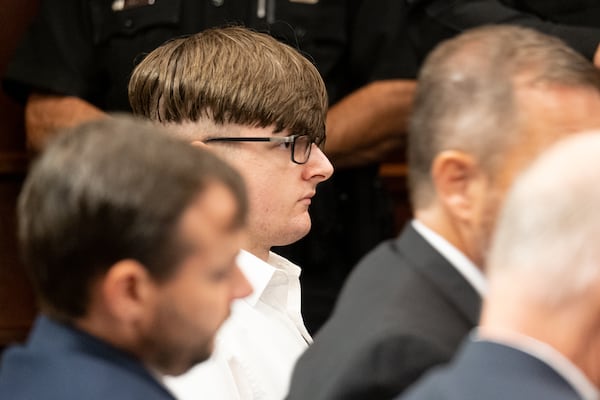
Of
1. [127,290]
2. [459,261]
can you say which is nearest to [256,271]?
[459,261]

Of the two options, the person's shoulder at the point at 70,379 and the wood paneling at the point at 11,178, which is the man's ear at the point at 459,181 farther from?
the wood paneling at the point at 11,178

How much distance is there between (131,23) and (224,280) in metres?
2.18

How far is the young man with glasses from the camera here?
6.98 feet

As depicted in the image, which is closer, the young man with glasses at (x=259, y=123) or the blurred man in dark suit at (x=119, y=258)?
the blurred man in dark suit at (x=119, y=258)

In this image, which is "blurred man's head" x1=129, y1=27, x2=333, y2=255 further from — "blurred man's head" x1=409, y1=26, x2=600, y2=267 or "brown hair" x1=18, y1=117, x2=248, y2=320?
"brown hair" x1=18, y1=117, x2=248, y2=320

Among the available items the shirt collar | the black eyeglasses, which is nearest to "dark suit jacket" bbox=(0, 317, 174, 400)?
the shirt collar

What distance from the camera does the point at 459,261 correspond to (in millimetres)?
1430

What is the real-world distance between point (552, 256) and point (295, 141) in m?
1.15

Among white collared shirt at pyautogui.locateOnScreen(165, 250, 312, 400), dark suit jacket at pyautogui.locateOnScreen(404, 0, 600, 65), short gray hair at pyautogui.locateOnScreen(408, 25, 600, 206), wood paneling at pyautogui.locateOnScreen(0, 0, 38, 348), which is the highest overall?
short gray hair at pyautogui.locateOnScreen(408, 25, 600, 206)

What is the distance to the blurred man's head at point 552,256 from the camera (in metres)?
1.07

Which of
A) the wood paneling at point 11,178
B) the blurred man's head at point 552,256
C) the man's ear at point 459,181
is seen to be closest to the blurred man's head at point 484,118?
the man's ear at point 459,181

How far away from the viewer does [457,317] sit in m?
1.39

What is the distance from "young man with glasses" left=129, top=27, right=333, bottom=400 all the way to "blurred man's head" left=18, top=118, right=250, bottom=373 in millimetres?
823

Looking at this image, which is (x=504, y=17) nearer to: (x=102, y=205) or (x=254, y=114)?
(x=254, y=114)
